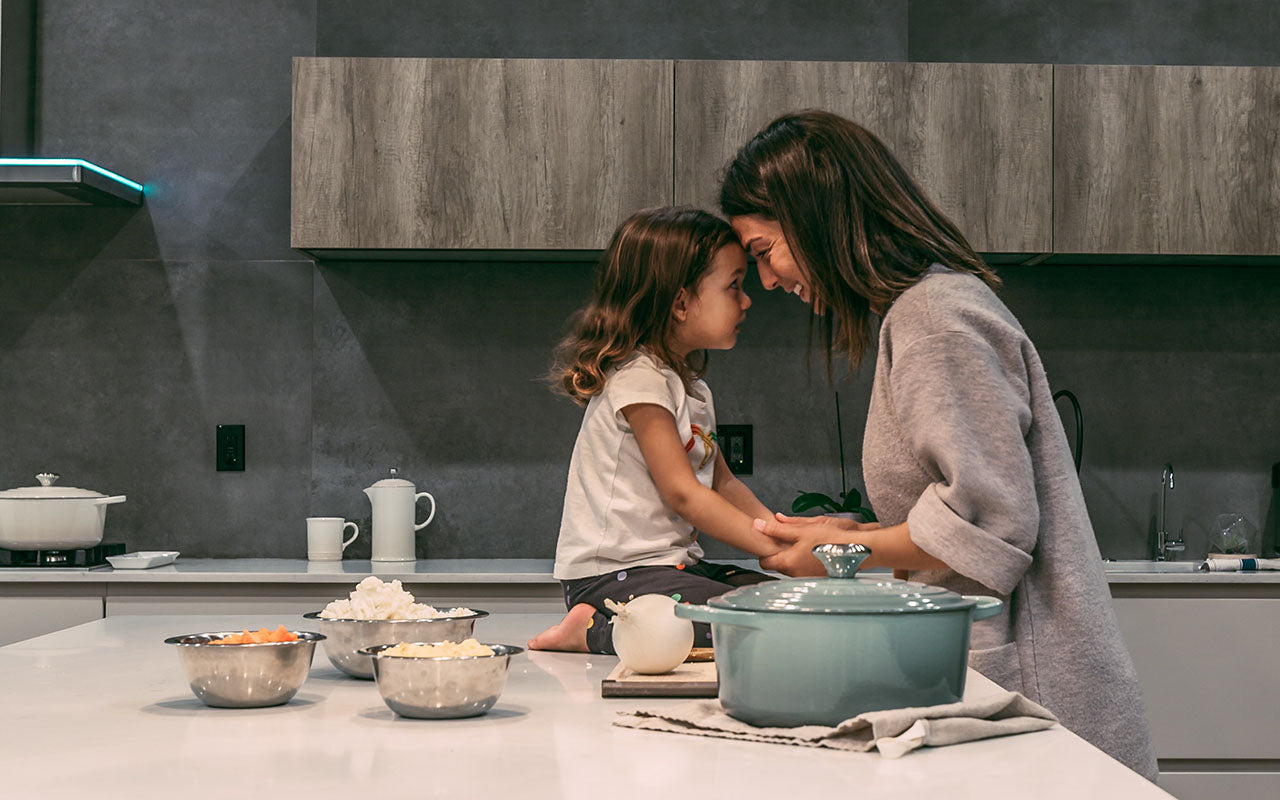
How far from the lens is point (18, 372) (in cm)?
355

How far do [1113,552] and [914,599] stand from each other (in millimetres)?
2754

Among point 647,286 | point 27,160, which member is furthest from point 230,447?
point 647,286

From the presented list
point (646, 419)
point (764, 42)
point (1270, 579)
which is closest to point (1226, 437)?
point (1270, 579)

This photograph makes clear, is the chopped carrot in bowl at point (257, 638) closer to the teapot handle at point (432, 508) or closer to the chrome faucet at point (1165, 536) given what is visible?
the teapot handle at point (432, 508)

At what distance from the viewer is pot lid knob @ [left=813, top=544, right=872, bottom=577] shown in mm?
1104

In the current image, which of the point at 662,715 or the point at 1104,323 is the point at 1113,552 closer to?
the point at 1104,323

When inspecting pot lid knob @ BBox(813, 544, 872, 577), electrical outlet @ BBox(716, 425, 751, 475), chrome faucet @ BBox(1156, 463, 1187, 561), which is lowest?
chrome faucet @ BBox(1156, 463, 1187, 561)

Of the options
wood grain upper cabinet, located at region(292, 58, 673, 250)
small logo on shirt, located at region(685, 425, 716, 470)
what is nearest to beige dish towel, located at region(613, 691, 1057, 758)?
small logo on shirt, located at region(685, 425, 716, 470)

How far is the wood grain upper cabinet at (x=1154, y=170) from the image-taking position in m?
3.22

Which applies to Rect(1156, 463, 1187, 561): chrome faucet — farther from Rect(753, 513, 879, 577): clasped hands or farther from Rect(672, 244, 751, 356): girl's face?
Rect(753, 513, 879, 577): clasped hands

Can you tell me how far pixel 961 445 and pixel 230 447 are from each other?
2577mm

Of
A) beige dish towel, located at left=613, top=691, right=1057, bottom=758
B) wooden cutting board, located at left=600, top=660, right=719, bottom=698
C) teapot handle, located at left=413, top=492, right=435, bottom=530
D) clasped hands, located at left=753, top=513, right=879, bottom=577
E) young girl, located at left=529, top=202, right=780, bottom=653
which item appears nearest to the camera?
beige dish towel, located at left=613, top=691, right=1057, bottom=758

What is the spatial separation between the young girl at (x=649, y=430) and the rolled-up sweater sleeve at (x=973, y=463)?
1.35 ft

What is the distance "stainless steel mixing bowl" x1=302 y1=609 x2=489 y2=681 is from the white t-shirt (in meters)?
0.54
